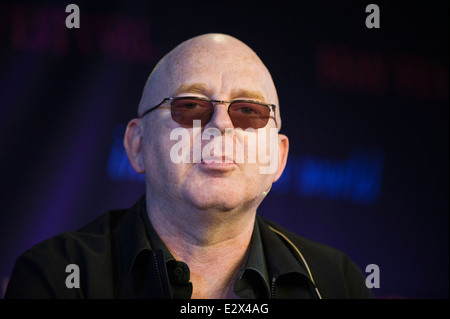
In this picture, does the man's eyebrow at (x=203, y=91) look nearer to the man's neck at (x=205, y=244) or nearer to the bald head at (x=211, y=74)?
the bald head at (x=211, y=74)

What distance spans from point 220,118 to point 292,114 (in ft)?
3.68

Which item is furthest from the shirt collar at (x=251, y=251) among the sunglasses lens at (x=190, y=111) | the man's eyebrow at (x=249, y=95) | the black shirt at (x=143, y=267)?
the man's eyebrow at (x=249, y=95)

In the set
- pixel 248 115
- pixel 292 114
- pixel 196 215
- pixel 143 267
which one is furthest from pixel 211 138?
pixel 292 114

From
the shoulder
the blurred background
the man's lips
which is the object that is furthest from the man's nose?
the blurred background

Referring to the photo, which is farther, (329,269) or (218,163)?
(329,269)

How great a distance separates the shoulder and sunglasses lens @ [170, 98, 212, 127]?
2.18 ft

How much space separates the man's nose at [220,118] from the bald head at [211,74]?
41 millimetres

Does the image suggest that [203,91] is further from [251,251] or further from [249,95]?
[251,251]

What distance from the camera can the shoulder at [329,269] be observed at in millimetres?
2132

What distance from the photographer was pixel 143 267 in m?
1.94

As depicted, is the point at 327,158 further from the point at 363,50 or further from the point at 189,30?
the point at 189,30

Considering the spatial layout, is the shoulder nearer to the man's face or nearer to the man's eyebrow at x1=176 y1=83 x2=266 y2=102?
the man's face

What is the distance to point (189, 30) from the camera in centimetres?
285
